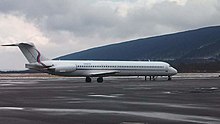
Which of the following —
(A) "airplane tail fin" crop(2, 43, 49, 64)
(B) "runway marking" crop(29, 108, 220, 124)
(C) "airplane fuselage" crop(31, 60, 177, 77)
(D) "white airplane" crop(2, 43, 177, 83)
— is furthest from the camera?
(A) "airplane tail fin" crop(2, 43, 49, 64)

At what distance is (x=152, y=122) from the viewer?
13422mm

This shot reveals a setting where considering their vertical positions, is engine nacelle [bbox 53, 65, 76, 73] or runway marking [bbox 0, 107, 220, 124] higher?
engine nacelle [bbox 53, 65, 76, 73]

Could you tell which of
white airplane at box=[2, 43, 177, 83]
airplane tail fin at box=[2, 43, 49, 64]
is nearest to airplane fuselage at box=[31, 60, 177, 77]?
white airplane at box=[2, 43, 177, 83]

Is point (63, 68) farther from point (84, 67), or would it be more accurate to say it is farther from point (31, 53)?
point (31, 53)

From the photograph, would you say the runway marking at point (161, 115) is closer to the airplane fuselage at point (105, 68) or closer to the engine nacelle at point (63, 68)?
the engine nacelle at point (63, 68)

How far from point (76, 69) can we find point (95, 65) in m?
3.26

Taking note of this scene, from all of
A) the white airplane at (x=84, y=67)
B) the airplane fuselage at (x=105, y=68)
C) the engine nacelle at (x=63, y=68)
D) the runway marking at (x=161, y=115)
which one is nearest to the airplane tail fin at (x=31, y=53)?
the white airplane at (x=84, y=67)

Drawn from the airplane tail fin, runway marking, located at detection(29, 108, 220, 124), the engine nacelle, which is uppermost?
the airplane tail fin

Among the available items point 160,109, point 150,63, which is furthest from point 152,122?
point 150,63

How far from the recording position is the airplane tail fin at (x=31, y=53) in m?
63.7

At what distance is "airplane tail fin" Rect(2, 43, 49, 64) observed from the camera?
63.7 metres

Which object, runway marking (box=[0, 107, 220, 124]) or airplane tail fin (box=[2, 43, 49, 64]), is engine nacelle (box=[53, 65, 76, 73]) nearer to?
airplane tail fin (box=[2, 43, 49, 64])

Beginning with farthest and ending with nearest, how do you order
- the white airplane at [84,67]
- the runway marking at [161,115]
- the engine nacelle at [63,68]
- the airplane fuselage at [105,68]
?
the airplane fuselage at [105,68] → the white airplane at [84,67] → the engine nacelle at [63,68] → the runway marking at [161,115]

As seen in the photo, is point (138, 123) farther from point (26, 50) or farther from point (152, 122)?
point (26, 50)
